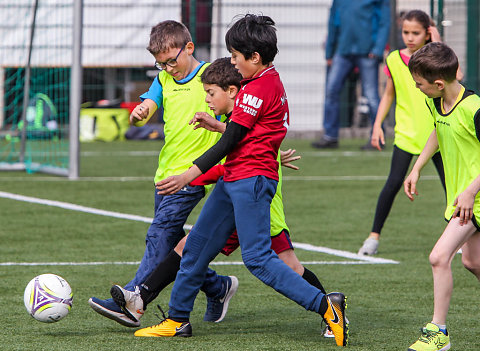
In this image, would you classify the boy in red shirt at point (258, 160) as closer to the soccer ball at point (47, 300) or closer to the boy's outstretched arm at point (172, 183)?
the boy's outstretched arm at point (172, 183)

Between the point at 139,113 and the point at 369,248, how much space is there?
101 inches

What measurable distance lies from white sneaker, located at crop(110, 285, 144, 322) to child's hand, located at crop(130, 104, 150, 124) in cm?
86

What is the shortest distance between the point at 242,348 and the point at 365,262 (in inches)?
94.6

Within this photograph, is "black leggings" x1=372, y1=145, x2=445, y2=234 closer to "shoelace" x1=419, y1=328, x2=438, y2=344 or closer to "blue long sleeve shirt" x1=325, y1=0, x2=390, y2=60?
"shoelace" x1=419, y1=328, x2=438, y2=344

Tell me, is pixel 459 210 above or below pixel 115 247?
above

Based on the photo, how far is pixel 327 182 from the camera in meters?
10.9

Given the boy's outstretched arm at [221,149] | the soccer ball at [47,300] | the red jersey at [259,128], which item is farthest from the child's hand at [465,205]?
the soccer ball at [47,300]

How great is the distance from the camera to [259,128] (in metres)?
4.39

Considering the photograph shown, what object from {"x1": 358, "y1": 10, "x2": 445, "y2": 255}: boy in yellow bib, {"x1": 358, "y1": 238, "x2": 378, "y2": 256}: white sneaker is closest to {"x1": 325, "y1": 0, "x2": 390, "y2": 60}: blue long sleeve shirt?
{"x1": 358, "y1": 10, "x2": 445, "y2": 255}: boy in yellow bib

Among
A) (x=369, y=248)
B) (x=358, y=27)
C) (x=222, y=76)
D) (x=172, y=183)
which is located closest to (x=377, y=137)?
(x=369, y=248)

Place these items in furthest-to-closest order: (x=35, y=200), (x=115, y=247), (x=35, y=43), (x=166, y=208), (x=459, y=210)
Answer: (x=35, y=43) < (x=35, y=200) < (x=115, y=247) < (x=166, y=208) < (x=459, y=210)

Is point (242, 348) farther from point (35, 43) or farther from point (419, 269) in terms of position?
point (35, 43)

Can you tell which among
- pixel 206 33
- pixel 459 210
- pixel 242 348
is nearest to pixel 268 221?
pixel 242 348

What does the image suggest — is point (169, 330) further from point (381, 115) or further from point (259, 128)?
point (381, 115)
